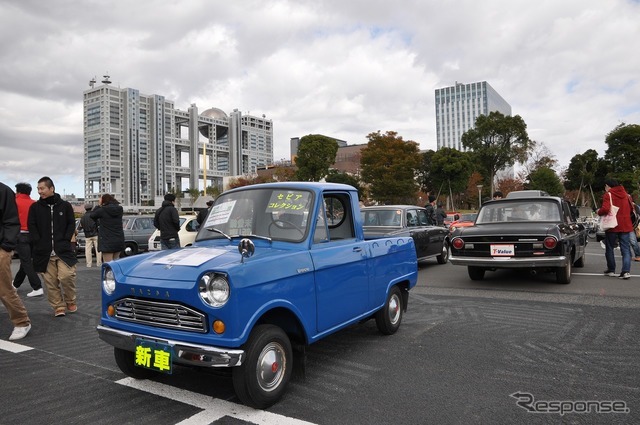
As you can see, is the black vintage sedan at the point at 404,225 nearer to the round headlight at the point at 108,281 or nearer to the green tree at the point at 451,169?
the round headlight at the point at 108,281

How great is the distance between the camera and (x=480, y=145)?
55375 millimetres

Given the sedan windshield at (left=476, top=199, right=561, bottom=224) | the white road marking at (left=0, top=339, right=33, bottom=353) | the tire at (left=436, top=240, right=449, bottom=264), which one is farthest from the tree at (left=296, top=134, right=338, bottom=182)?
the white road marking at (left=0, top=339, right=33, bottom=353)

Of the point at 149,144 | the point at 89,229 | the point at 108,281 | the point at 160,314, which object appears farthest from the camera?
the point at 149,144

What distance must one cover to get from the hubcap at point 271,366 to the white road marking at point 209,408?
0.67ft

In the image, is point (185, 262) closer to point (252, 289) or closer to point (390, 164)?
point (252, 289)

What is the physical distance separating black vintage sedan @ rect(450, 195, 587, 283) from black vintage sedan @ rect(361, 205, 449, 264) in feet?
6.49

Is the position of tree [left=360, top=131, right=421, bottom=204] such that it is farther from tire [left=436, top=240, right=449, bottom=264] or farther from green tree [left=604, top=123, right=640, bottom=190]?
tire [left=436, top=240, right=449, bottom=264]

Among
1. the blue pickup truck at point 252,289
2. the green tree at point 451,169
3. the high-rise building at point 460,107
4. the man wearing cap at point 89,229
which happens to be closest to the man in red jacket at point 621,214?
the blue pickup truck at point 252,289

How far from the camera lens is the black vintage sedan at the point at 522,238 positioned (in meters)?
7.53

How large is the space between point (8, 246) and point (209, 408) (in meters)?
3.52

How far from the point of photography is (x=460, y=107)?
123 meters

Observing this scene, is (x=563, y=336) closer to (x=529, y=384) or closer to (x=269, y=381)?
(x=529, y=384)

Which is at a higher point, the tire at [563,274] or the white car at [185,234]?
the white car at [185,234]

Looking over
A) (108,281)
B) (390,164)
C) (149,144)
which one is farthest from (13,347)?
(149,144)
